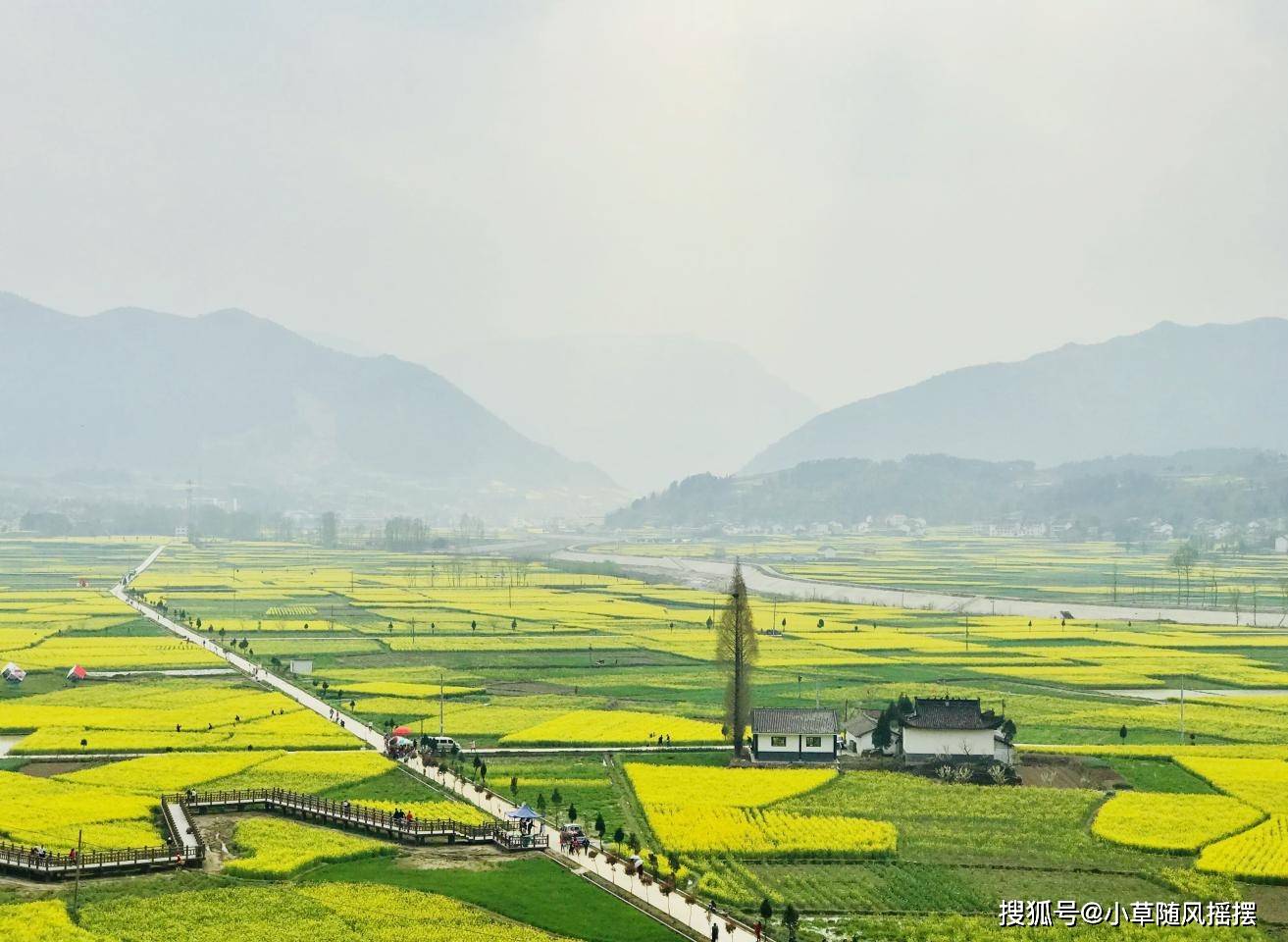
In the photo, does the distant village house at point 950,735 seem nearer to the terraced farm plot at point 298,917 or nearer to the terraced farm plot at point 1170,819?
the terraced farm plot at point 1170,819

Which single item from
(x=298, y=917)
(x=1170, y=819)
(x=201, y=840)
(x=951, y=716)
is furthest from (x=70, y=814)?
(x=1170, y=819)

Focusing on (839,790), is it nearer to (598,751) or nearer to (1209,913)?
(598,751)

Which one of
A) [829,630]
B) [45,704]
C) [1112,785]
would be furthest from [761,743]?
[829,630]

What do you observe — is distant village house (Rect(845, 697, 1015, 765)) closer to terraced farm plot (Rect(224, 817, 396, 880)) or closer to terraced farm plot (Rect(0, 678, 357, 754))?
terraced farm plot (Rect(224, 817, 396, 880))

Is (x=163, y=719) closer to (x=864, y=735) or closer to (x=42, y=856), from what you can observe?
(x=42, y=856)

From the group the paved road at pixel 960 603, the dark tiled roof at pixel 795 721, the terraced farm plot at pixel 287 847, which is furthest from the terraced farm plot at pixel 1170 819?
the paved road at pixel 960 603

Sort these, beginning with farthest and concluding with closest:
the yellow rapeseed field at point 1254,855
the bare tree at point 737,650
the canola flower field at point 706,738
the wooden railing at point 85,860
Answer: the bare tree at point 737,650
the canola flower field at point 706,738
the yellow rapeseed field at point 1254,855
the wooden railing at point 85,860
